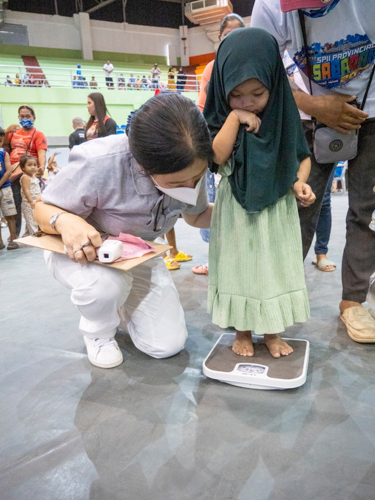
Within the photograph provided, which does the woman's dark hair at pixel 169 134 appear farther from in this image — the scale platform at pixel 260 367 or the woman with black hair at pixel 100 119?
the woman with black hair at pixel 100 119

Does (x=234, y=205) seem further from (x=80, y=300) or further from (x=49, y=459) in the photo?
(x=49, y=459)

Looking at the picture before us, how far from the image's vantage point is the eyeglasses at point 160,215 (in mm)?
1182

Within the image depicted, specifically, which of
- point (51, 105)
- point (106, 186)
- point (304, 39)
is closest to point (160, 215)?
point (106, 186)

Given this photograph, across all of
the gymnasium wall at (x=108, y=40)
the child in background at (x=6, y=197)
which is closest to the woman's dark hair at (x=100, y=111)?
the child in background at (x=6, y=197)

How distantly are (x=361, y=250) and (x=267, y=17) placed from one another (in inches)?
33.6

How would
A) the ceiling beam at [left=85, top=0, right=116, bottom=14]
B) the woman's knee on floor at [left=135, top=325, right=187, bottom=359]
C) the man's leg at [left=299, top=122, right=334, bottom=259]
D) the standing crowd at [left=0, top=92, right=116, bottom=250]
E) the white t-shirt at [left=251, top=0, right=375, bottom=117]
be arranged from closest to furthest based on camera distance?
the white t-shirt at [left=251, top=0, right=375, bottom=117]
the woman's knee on floor at [left=135, top=325, right=187, bottom=359]
the man's leg at [left=299, top=122, right=334, bottom=259]
the standing crowd at [left=0, top=92, right=116, bottom=250]
the ceiling beam at [left=85, top=0, right=116, bottom=14]

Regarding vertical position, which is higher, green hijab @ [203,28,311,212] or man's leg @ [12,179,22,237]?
green hijab @ [203,28,311,212]

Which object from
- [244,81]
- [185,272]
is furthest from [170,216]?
[185,272]

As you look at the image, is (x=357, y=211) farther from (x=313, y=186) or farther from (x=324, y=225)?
(x=324, y=225)

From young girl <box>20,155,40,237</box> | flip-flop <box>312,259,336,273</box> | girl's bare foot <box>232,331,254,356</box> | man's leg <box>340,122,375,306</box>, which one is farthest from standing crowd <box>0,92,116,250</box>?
girl's bare foot <box>232,331,254,356</box>

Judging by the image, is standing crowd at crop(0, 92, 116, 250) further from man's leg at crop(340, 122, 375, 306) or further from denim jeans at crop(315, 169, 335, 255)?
man's leg at crop(340, 122, 375, 306)

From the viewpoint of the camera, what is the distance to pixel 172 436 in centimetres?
89

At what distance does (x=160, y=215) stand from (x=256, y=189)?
1.11 ft

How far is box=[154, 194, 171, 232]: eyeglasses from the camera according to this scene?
1182mm
